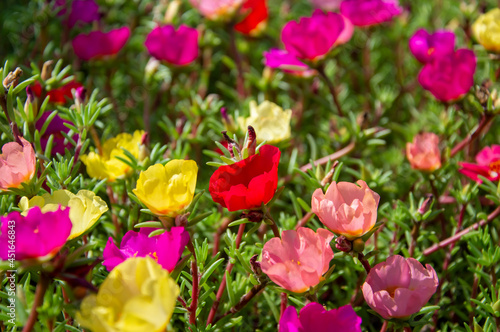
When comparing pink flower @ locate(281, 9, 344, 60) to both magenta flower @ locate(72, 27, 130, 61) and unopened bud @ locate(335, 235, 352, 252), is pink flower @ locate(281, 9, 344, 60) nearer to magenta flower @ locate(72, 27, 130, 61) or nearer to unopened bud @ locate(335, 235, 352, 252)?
magenta flower @ locate(72, 27, 130, 61)

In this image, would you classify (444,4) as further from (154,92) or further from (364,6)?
(154,92)

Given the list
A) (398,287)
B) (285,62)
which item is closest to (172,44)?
(285,62)

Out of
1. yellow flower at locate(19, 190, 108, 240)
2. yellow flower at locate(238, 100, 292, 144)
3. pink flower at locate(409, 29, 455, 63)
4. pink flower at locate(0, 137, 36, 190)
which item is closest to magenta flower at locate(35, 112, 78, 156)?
pink flower at locate(0, 137, 36, 190)

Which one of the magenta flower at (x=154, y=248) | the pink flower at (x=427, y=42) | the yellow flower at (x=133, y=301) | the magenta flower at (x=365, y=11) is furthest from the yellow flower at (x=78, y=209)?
the magenta flower at (x=365, y=11)

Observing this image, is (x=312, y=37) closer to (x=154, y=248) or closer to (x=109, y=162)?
(x=109, y=162)

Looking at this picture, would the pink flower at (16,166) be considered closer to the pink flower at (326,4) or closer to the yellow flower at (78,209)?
the yellow flower at (78,209)
